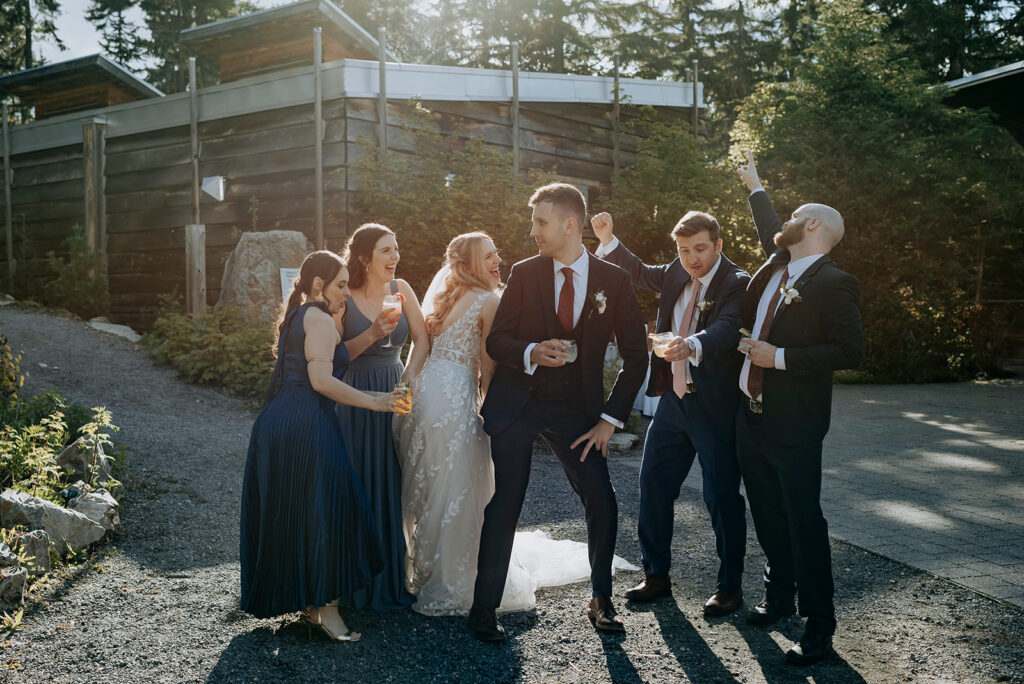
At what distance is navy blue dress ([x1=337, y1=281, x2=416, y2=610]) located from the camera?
13.9 feet

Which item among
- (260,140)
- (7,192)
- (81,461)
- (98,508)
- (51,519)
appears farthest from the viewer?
(7,192)

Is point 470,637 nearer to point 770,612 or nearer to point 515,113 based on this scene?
point 770,612

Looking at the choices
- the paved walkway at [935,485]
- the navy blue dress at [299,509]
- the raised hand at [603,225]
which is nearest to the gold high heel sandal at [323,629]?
the navy blue dress at [299,509]

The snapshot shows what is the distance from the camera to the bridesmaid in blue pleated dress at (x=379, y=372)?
4.24 metres

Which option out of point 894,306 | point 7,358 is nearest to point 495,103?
point 894,306

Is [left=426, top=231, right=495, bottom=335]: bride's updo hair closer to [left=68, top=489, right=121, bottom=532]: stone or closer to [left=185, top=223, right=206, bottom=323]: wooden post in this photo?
[left=68, top=489, right=121, bottom=532]: stone

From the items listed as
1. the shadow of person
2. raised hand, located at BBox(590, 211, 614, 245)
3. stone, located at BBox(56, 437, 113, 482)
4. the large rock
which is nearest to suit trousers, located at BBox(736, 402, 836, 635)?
the shadow of person

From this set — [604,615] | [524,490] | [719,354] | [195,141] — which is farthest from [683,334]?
[195,141]

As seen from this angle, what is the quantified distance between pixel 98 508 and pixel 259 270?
6.98 metres

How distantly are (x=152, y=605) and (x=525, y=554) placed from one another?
6.50ft

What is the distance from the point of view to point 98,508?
16.9ft

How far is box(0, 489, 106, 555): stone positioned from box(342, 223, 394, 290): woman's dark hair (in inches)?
85.7

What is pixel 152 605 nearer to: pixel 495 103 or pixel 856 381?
pixel 495 103

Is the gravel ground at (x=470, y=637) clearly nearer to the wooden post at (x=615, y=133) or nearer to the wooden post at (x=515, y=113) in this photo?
the wooden post at (x=515, y=113)
